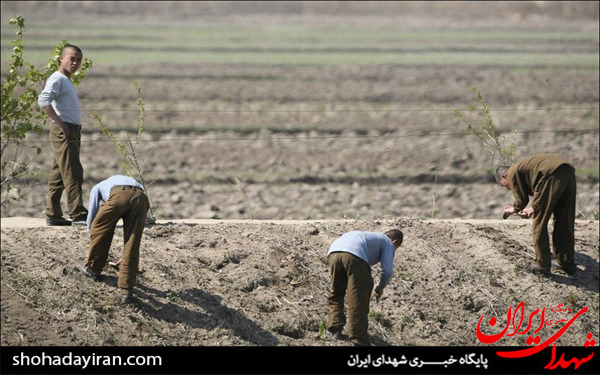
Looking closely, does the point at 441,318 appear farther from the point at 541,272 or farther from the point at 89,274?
the point at 89,274

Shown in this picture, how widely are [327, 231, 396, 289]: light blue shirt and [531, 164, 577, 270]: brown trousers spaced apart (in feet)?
8.19

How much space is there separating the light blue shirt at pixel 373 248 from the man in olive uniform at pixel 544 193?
7.15 ft

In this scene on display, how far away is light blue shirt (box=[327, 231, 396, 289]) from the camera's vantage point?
31.6 feet

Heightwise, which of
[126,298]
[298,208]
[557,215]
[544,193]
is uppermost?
[544,193]

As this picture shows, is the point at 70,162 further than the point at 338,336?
Yes

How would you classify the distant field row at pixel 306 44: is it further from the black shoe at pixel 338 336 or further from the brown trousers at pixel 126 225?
the black shoe at pixel 338 336

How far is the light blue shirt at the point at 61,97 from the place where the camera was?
35.0ft

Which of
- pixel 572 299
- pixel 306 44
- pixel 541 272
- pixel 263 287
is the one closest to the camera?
pixel 263 287

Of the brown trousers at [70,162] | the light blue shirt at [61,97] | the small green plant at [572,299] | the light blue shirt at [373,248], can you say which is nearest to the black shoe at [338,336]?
the light blue shirt at [373,248]

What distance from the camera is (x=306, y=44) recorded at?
4622cm

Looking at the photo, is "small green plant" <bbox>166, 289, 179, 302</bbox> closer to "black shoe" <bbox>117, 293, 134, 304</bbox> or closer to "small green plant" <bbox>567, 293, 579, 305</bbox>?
"black shoe" <bbox>117, 293, 134, 304</bbox>

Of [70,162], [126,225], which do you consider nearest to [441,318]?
[126,225]

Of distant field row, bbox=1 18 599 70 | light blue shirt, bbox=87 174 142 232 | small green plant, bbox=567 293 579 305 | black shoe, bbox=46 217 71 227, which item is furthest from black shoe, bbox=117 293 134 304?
distant field row, bbox=1 18 599 70

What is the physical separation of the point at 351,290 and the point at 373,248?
0.46m
